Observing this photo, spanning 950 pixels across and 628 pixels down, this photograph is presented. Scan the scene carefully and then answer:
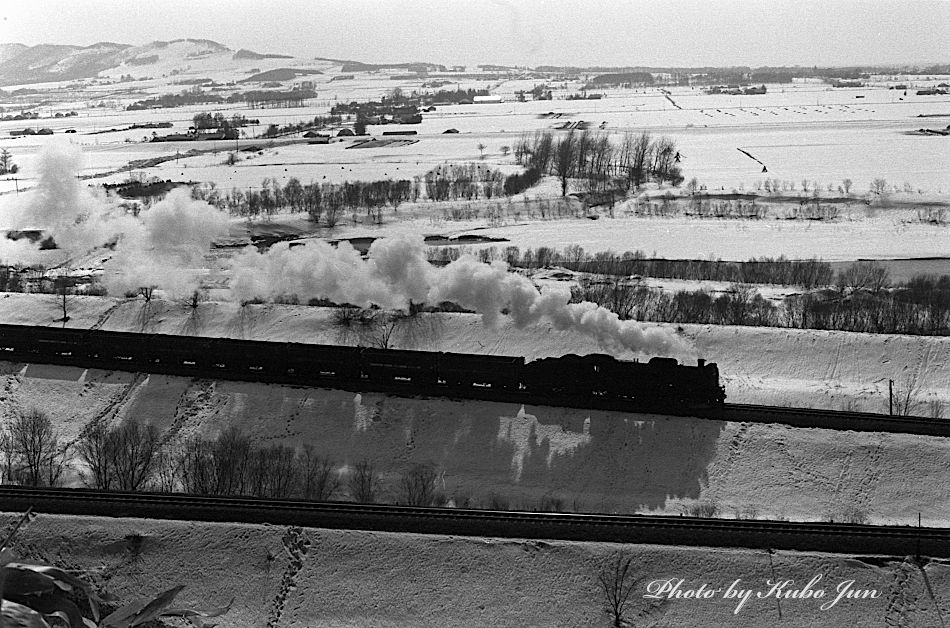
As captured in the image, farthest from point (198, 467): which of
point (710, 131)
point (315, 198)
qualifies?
point (710, 131)

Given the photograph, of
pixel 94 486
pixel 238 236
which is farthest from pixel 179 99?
pixel 94 486

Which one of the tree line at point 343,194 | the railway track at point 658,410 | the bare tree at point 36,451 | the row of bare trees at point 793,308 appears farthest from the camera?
the tree line at point 343,194

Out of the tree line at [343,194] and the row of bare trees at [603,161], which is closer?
the tree line at [343,194]

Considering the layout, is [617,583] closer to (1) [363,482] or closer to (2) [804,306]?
(1) [363,482]

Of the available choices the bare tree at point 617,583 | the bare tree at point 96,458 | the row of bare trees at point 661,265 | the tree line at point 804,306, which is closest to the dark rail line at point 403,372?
the bare tree at point 96,458

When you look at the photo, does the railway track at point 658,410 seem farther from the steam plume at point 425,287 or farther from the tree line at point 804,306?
the tree line at point 804,306

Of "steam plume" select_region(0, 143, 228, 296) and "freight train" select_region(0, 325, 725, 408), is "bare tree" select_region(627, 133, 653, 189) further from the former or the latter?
A: "freight train" select_region(0, 325, 725, 408)

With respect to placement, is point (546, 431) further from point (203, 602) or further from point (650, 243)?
point (650, 243)
